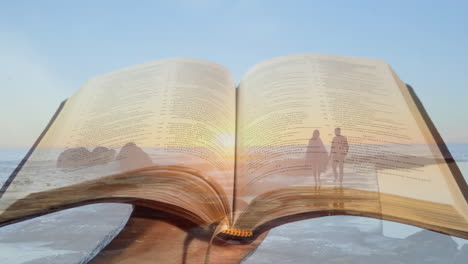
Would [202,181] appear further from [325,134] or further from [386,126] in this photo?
[386,126]

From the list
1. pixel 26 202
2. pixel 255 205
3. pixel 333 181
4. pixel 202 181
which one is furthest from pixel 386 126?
pixel 26 202

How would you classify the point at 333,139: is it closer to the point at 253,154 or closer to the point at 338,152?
the point at 338,152

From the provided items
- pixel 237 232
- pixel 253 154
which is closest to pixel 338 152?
pixel 253 154

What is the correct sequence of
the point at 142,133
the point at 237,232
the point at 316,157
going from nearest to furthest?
the point at 237,232
the point at 316,157
the point at 142,133

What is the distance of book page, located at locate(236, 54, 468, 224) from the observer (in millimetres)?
1003

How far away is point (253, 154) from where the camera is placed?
3.61 feet

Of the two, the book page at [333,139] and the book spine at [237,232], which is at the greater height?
the book page at [333,139]

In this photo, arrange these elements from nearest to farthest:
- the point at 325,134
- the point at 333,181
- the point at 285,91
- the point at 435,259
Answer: the point at 435,259 < the point at 333,181 < the point at 325,134 < the point at 285,91

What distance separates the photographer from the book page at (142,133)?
3.59 feet

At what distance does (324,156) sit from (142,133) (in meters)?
0.59

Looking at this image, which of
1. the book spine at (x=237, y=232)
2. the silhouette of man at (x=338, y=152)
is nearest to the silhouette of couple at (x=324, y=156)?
the silhouette of man at (x=338, y=152)

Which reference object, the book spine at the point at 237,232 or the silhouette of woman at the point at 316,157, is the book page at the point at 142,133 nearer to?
the book spine at the point at 237,232

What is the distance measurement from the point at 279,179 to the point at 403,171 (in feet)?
1.20

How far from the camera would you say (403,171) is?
40.3 inches
